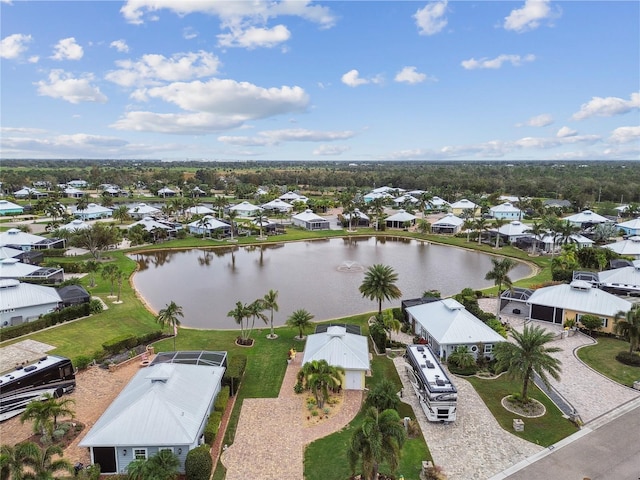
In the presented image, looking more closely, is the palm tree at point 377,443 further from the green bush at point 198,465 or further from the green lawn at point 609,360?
the green lawn at point 609,360

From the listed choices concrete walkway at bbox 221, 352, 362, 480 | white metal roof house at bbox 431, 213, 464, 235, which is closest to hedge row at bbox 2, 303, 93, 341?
concrete walkway at bbox 221, 352, 362, 480

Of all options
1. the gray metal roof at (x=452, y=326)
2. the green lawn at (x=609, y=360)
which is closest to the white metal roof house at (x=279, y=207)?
the gray metal roof at (x=452, y=326)

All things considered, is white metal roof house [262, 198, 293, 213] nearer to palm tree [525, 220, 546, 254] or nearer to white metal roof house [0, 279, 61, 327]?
palm tree [525, 220, 546, 254]

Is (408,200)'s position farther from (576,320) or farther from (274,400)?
(274,400)

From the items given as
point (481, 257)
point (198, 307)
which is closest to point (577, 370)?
point (198, 307)

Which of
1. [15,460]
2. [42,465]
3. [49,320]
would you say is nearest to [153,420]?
[42,465]

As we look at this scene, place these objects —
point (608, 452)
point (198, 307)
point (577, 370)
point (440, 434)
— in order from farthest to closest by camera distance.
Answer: point (198, 307), point (577, 370), point (440, 434), point (608, 452)
